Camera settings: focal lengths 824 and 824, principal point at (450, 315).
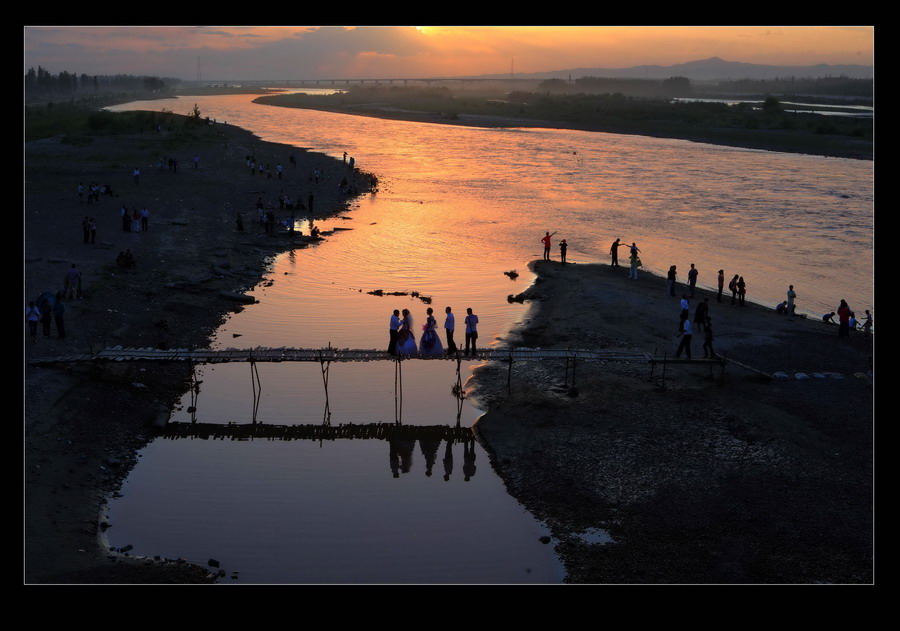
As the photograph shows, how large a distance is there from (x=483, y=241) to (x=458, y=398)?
70.0 ft

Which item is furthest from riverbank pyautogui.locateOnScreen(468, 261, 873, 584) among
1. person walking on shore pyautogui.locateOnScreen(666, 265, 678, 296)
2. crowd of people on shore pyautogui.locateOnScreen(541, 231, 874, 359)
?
person walking on shore pyautogui.locateOnScreen(666, 265, 678, 296)

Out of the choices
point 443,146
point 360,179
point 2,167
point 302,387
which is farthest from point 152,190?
point 443,146

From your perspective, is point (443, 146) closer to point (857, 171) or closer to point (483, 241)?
point (857, 171)

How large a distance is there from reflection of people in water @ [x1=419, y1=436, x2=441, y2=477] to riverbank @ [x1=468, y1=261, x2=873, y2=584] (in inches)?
45.5

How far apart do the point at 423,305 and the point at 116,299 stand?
10.3 m

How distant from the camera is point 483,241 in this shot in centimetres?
4234

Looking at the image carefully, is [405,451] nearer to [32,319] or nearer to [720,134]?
[32,319]

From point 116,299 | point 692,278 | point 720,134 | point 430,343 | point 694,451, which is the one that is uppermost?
point 720,134

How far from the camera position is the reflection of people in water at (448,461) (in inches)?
707

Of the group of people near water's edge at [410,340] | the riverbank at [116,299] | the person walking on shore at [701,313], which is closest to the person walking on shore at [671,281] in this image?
the person walking on shore at [701,313]

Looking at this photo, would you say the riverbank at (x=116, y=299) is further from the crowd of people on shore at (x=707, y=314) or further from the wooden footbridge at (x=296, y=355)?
the crowd of people on shore at (x=707, y=314)

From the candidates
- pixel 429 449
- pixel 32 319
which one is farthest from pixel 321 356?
pixel 32 319

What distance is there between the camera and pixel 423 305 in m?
29.7

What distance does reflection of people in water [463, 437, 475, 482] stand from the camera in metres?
18.0
